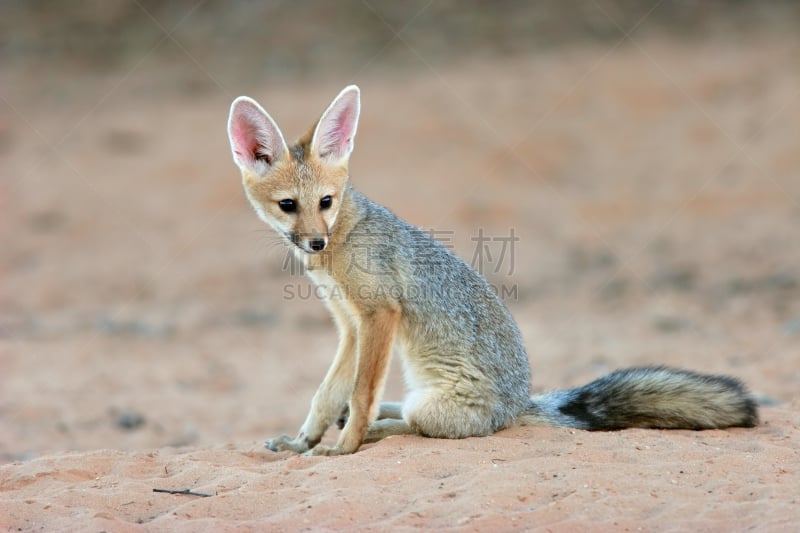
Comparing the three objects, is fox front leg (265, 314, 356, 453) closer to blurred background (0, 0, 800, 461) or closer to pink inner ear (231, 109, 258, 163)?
pink inner ear (231, 109, 258, 163)

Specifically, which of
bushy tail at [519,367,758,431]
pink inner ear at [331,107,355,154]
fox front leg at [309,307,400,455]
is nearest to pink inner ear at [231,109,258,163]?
pink inner ear at [331,107,355,154]

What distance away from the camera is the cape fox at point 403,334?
570cm

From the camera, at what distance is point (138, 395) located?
9.48 m

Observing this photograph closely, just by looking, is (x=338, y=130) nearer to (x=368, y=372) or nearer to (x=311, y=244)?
(x=311, y=244)

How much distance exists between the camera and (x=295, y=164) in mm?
6055

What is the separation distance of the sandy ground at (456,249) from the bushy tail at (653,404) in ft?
0.51

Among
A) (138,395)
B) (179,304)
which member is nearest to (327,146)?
(138,395)

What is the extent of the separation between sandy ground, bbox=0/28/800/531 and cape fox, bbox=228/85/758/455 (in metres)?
0.20

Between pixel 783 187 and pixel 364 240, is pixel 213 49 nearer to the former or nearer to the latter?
pixel 783 187

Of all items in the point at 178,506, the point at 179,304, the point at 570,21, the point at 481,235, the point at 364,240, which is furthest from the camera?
the point at 570,21

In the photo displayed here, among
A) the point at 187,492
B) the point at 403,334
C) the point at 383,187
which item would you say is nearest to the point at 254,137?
the point at 403,334

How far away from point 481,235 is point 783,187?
488 cm

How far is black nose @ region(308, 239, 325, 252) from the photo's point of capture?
5590 millimetres

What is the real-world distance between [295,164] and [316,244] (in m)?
0.74
